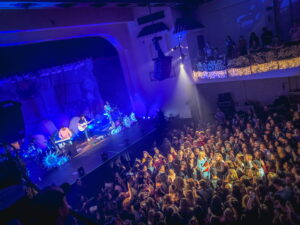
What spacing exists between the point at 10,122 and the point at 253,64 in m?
9.18

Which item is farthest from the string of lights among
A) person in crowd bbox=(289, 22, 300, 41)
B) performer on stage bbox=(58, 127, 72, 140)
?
performer on stage bbox=(58, 127, 72, 140)

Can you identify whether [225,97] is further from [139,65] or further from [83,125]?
[83,125]

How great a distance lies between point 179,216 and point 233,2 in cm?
1021

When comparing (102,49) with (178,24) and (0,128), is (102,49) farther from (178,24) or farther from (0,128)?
(0,128)

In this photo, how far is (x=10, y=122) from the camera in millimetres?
2664

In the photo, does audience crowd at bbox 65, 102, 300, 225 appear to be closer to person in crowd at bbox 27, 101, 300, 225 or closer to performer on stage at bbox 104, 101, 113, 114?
person in crowd at bbox 27, 101, 300, 225

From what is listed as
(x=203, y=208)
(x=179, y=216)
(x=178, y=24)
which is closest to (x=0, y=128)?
(x=179, y=216)

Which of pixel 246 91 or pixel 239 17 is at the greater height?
pixel 239 17

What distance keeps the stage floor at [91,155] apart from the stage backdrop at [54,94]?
6.11 ft

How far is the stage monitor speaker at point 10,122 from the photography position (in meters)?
2.61

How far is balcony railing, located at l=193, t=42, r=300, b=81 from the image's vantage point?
8828mm

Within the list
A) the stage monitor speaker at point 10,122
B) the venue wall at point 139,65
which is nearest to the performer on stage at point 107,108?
the venue wall at point 139,65

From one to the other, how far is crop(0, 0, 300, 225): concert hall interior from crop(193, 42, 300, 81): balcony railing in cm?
4

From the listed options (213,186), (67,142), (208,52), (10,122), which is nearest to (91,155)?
(67,142)
